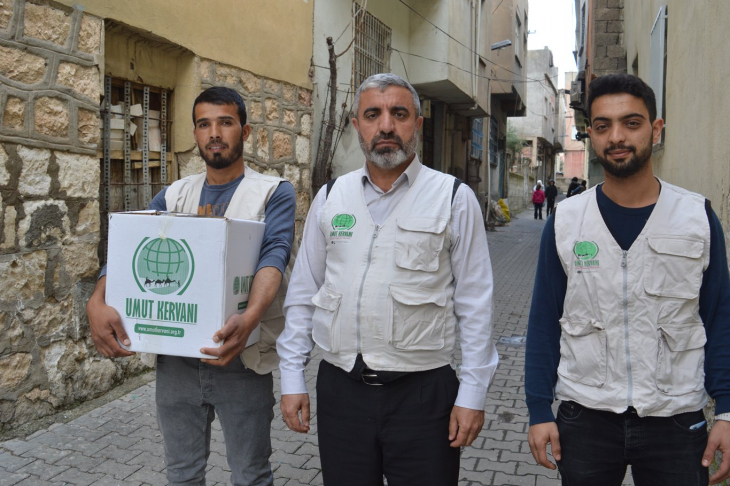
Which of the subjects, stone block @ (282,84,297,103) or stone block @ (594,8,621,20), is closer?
stone block @ (282,84,297,103)

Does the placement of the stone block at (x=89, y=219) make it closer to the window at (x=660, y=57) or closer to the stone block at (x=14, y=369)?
the stone block at (x=14, y=369)

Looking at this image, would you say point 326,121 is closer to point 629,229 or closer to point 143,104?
point 143,104

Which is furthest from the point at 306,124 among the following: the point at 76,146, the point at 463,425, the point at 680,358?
the point at 680,358

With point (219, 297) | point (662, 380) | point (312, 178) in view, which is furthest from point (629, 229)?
point (312, 178)

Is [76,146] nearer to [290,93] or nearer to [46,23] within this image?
[46,23]

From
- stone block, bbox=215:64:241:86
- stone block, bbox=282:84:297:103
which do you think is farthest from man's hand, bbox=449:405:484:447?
stone block, bbox=282:84:297:103

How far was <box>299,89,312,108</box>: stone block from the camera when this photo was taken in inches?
281

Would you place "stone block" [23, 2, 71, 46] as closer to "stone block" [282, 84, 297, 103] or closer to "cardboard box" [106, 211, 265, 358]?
"cardboard box" [106, 211, 265, 358]

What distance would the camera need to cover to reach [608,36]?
1073 cm

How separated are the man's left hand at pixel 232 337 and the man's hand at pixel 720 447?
5.15 feet

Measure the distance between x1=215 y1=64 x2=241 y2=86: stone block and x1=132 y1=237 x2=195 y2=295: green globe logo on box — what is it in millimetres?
3877

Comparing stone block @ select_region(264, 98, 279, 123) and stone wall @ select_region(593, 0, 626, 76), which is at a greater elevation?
stone wall @ select_region(593, 0, 626, 76)

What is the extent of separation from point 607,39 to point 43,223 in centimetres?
993

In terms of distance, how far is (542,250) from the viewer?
7.12 ft
